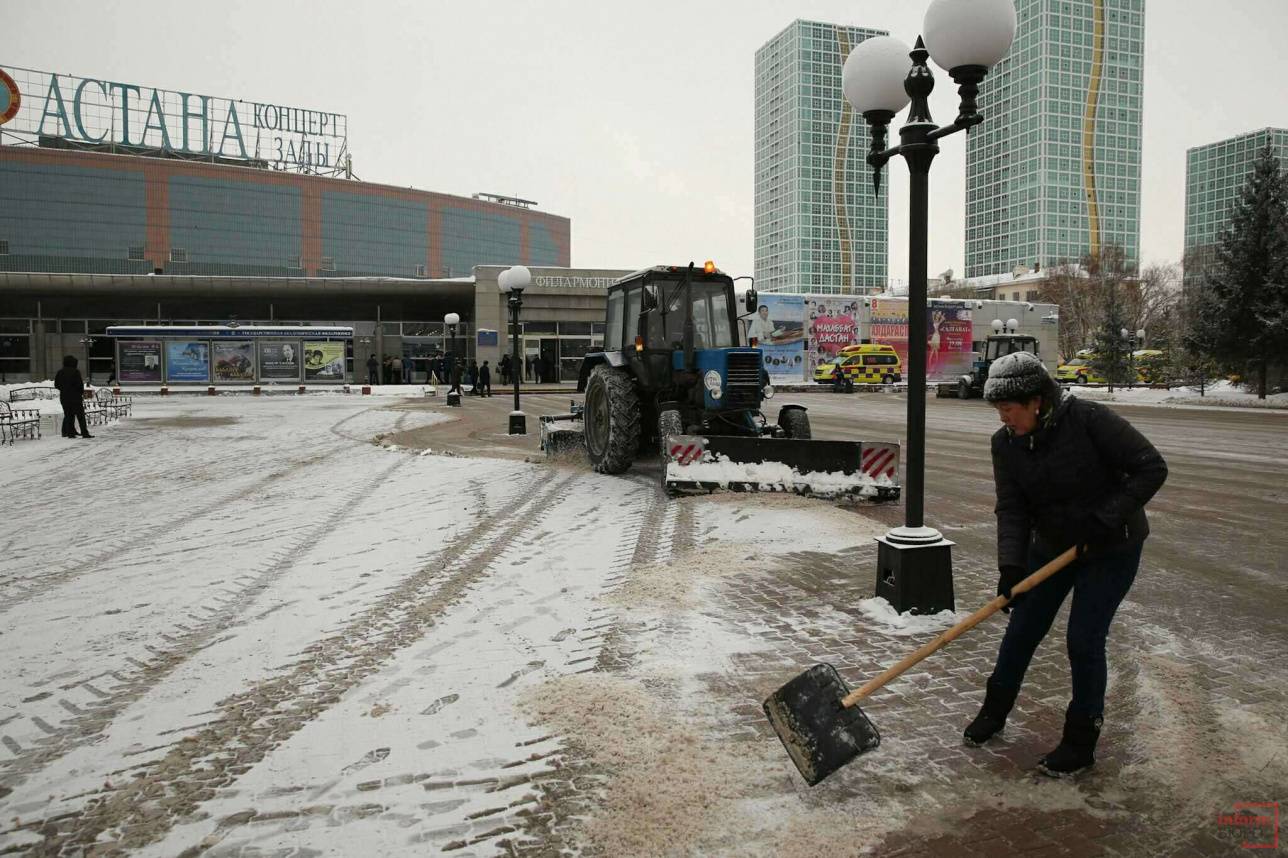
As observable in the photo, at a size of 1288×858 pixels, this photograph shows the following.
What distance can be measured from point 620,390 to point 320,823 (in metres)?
7.61

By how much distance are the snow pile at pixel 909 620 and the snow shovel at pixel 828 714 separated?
1.51m

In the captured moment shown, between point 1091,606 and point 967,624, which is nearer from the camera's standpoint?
point 1091,606

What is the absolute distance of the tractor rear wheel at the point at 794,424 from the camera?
1016cm

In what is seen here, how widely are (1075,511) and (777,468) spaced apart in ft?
18.9

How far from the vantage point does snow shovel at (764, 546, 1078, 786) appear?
3062 millimetres

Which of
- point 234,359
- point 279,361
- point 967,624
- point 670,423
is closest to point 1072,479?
point 967,624

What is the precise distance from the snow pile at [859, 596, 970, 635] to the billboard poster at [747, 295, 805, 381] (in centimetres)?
3697

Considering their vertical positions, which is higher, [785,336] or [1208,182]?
[1208,182]

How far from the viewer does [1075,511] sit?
10.2ft

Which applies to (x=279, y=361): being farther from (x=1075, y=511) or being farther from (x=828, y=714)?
(x=1075, y=511)

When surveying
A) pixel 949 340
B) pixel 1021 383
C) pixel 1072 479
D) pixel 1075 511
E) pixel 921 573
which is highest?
pixel 949 340

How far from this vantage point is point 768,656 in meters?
4.31

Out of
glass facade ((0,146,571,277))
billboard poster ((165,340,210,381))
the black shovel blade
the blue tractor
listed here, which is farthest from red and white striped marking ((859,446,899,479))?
glass facade ((0,146,571,277))

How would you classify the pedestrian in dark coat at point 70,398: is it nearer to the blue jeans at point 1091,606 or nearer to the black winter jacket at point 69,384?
the black winter jacket at point 69,384
